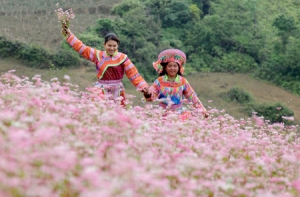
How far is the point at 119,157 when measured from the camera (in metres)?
2.51

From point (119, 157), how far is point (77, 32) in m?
21.1

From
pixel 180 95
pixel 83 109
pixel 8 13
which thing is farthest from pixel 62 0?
pixel 83 109

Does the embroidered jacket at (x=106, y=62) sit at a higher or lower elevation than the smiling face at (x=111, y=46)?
lower

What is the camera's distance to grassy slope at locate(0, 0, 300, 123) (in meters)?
19.8

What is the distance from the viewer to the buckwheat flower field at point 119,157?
6.95ft

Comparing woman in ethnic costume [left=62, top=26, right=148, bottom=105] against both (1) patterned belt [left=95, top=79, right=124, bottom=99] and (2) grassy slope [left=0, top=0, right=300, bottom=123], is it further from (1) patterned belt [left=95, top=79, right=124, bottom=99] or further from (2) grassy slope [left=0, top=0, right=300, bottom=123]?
(2) grassy slope [left=0, top=0, right=300, bottom=123]

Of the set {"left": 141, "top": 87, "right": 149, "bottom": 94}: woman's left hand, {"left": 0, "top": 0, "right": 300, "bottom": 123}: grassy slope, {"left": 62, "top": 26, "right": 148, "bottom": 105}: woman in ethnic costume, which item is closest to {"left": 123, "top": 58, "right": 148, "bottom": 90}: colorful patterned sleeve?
{"left": 62, "top": 26, "right": 148, "bottom": 105}: woman in ethnic costume

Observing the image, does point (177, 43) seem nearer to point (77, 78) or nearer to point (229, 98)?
point (229, 98)

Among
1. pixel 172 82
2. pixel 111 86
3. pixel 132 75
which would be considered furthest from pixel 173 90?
pixel 111 86

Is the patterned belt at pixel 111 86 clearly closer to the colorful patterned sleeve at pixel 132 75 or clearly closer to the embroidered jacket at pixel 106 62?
the embroidered jacket at pixel 106 62

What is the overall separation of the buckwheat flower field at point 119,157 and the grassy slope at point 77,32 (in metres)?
13.9

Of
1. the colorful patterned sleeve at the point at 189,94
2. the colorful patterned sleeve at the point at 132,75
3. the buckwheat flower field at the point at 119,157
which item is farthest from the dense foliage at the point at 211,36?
the buckwheat flower field at the point at 119,157

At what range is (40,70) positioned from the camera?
1705 centimetres

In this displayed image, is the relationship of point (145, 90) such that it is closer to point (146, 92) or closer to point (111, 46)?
point (146, 92)
